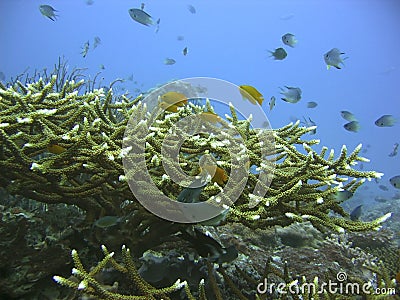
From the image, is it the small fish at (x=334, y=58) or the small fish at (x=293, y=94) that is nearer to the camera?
the small fish at (x=293, y=94)

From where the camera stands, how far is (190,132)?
2873 mm

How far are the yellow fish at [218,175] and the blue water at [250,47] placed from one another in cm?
11158

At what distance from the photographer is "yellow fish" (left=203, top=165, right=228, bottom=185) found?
7.55ft

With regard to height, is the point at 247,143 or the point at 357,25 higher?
the point at 357,25

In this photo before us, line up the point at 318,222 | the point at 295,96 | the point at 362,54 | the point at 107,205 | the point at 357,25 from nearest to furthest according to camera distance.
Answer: the point at 318,222 → the point at 107,205 → the point at 295,96 → the point at 357,25 → the point at 362,54

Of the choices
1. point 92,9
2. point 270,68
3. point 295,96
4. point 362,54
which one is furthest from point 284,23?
point 295,96

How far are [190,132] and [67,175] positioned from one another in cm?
118

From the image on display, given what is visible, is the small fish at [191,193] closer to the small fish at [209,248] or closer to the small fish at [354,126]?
the small fish at [209,248]

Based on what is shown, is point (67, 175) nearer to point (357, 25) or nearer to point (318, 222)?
point (318, 222)

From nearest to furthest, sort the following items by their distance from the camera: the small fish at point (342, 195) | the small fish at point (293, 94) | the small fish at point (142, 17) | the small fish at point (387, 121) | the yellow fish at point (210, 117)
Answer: the small fish at point (342, 195)
the yellow fish at point (210, 117)
the small fish at point (293, 94)
the small fish at point (142, 17)
the small fish at point (387, 121)

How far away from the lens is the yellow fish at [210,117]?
289cm

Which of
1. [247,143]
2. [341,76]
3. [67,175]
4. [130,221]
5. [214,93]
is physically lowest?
[130,221]

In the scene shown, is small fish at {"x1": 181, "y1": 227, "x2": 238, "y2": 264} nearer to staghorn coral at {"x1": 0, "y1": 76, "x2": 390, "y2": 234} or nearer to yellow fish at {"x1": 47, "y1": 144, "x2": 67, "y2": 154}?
staghorn coral at {"x1": 0, "y1": 76, "x2": 390, "y2": 234}

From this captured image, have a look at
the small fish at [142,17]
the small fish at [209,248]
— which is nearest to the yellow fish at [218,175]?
the small fish at [209,248]
